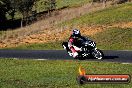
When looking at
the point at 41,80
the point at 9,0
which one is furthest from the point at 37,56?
the point at 9,0

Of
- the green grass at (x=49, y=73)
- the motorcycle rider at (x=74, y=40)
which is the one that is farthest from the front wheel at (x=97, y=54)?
the green grass at (x=49, y=73)

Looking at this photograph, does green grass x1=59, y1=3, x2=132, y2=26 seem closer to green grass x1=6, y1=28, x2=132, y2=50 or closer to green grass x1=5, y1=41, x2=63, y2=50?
green grass x1=6, y1=28, x2=132, y2=50

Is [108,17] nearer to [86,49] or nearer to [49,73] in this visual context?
[86,49]

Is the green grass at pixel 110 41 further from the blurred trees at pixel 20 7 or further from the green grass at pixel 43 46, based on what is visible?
the blurred trees at pixel 20 7

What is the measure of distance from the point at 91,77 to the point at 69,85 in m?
2.27

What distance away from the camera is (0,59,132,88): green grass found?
16.1 metres

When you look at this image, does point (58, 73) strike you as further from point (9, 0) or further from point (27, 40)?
point (9, 0)

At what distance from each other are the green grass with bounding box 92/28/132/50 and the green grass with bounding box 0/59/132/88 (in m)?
12.3

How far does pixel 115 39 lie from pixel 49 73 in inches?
790

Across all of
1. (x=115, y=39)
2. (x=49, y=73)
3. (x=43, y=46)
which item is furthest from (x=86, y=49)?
(x=43, y=46)

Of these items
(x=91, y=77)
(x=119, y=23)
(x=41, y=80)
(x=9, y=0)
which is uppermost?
(x=91, y=77)

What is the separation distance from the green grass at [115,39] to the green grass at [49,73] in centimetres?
1226

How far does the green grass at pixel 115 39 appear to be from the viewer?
35.9m

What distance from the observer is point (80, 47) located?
88.6 ft
